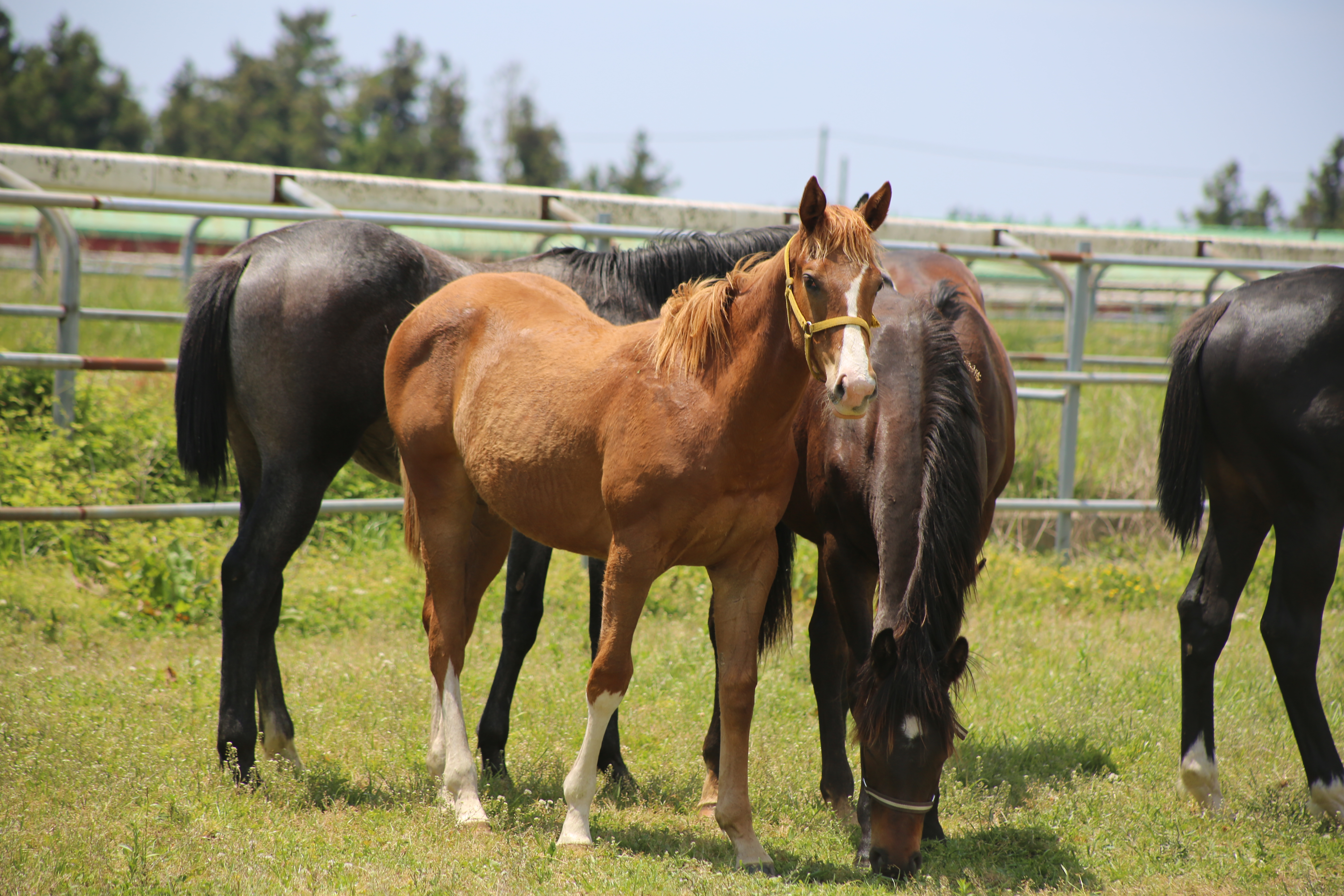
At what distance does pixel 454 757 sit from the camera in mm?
3447

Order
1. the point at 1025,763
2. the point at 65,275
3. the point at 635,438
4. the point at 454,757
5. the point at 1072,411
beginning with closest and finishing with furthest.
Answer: the point at 635,438 < the point at 454,757 < the point at 1025,763 < the point at 65,275 < the point at 1072,411

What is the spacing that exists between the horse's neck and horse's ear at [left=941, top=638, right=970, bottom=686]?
82 centimetres

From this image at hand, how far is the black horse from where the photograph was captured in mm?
3816

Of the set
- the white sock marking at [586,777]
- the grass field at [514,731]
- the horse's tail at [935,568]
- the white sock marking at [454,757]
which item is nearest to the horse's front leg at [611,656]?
the white sock marking at [586,777]

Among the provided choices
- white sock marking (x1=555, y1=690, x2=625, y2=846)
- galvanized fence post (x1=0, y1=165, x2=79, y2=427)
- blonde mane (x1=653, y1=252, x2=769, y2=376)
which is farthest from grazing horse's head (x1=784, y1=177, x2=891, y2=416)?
galvanized fence post (x1=0, y1=165, x2=79, y2=427)

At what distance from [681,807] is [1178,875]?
170cm

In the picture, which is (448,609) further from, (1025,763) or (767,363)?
(1025,763)

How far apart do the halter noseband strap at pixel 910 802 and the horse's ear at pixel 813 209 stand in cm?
147

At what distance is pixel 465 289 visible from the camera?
3.75 metres

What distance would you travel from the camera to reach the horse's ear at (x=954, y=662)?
2891 millimetres

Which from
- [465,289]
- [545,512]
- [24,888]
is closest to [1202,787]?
[545,512]

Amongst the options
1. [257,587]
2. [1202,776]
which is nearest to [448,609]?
[257,587]

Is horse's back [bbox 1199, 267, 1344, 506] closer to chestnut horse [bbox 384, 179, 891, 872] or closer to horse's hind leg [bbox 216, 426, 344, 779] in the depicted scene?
chestnut horse [bbox 384, 179, 891, 872]

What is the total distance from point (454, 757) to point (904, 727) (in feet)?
5.17
